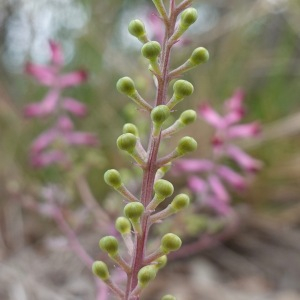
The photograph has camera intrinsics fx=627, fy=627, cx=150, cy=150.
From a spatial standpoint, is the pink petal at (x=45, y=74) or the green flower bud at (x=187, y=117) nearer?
the green flower bud at (x=187, y=117)

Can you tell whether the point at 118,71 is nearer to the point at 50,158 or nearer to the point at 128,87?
the point at 50,158

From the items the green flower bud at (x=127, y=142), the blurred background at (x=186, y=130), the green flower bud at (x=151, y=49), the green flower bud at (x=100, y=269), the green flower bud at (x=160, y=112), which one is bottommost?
the blurred background at (x=186, y=130)

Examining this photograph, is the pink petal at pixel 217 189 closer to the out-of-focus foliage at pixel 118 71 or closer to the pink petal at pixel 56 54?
the pink petal at pixel 56 54

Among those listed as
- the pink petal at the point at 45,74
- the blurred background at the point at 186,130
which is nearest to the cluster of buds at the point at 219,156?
the pink petal at the point at 45,74

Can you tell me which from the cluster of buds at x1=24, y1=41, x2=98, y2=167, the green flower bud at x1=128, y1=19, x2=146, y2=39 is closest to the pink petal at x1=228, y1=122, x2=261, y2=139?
the cluster of buds at x1=24, y1=41, x2=98, y2=167

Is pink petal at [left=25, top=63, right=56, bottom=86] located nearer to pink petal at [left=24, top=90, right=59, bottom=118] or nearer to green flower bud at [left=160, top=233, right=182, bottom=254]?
pink petal at [left=24, top=90, right=59, bottom=118]

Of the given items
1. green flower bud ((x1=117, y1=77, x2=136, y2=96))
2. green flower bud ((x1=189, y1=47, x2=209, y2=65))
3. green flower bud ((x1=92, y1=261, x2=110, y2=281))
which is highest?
green flower bud ((x1=189, y1=47, x2=209, y2=65))
